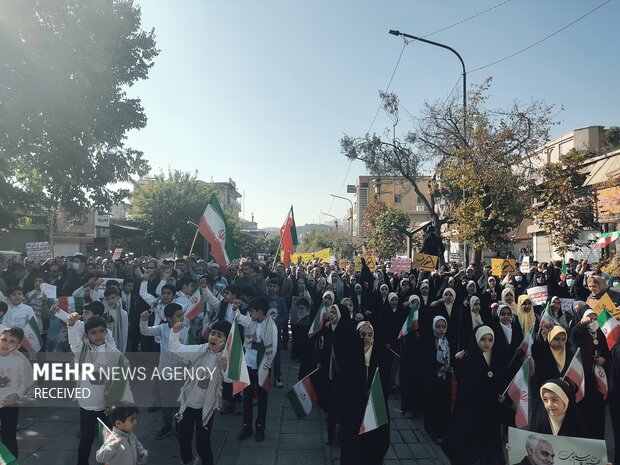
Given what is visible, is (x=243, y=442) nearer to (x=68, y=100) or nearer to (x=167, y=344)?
(x=167, y=344)

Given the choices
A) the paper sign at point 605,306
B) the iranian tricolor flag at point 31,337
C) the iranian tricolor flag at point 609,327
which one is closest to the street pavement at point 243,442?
the iranian tricolor flag at point 31,337

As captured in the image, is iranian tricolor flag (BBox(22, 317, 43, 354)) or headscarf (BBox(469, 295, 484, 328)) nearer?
iranian tricolor flag (BBox(22, 317, 43, 354))

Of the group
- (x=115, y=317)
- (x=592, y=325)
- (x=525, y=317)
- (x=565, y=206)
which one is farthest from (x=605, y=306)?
(x=565, y=206)

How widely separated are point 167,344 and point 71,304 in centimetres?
182

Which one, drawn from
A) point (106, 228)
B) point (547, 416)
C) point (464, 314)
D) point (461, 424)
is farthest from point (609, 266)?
point (106, 228)

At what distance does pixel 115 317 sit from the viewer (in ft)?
21.3

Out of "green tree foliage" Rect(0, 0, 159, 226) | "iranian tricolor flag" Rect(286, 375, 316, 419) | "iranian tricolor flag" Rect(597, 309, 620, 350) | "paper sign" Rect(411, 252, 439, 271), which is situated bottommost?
"iranian tricolor flag" Rect(286, 375, 316, 419)

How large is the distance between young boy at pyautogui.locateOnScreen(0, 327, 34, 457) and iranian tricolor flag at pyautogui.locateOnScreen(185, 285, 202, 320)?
2455mm

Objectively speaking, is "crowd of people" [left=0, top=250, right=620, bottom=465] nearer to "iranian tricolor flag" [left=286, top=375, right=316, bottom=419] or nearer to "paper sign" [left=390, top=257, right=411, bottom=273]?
"iranian tricolor flag" [left=286, top=375, right=316, bottom=419]

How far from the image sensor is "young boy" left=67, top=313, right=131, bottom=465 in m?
4.41

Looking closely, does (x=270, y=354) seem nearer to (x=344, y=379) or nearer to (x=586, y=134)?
(x=344, y=379)

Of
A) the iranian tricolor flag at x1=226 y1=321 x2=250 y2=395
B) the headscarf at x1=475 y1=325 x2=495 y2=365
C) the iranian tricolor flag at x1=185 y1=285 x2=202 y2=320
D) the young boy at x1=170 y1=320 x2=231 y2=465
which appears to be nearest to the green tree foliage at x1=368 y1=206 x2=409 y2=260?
the iranian tricolor flag at x1=185 y1=285 x2=202 y2=320

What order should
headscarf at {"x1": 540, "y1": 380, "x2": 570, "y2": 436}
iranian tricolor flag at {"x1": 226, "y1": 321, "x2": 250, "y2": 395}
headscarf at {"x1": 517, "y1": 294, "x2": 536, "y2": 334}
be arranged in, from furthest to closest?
1. headscarf at {"x1": 517, "y1": 294, "x2": 536, "y2": 334}
2. iranian tricolor flag at {"x1": 226, "y1": 321, "x2": 250, "y2": 395}
3. headscarf at {"x1": 540, "y1": 380, "x2": 570, "y2": 436}

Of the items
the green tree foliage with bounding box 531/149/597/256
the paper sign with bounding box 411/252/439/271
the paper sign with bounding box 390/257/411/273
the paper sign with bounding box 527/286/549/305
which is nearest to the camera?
the paper sign with bounding box 527/286/549/305
